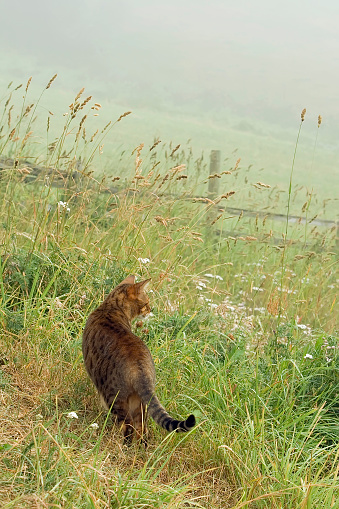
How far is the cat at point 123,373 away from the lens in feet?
10.9

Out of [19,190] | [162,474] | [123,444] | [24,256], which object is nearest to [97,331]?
[123,444]

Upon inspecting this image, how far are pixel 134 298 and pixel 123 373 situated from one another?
2.66 feet

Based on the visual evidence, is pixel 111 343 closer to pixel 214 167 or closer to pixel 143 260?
pixel 143 260

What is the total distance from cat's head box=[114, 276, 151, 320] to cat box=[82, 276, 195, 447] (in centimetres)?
24

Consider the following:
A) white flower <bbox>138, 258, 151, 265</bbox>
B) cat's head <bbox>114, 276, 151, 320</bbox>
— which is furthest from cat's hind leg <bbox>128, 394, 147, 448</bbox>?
white flower <bbox>138, 258, 151, 265</bbox>

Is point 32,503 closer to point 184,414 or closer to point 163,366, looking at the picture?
point 184,414

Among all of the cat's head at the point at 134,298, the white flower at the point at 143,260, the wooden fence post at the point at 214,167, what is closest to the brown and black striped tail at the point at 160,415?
the cat's head at the point at 134,298

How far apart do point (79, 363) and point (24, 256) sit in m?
1.29

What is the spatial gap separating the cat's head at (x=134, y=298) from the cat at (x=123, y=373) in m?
0.24

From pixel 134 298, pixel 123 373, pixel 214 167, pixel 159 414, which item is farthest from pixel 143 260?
pixel 214 167

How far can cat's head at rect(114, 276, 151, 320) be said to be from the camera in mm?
4086

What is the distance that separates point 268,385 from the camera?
406 cm

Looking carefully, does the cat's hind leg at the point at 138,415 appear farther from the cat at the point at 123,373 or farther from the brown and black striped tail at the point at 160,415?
the brown and black striped tail at the point at 160,415

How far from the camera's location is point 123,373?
338 centimetres
